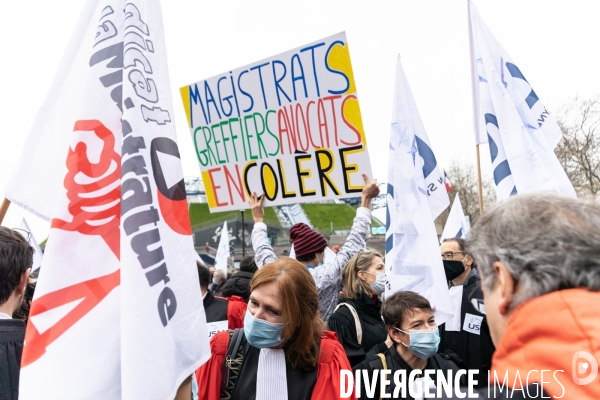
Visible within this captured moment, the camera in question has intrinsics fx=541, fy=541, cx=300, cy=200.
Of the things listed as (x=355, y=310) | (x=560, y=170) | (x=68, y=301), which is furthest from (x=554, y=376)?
(x=560, y=170)

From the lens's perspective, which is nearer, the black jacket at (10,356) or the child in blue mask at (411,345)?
the black jacket at (10,356)

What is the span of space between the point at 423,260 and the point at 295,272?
6.65 feet

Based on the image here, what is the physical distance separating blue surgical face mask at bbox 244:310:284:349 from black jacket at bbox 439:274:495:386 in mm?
2236

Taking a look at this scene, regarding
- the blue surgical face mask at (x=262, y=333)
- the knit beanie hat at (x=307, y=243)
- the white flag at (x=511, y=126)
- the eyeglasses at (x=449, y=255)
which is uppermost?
the white flag at (x=511, y=126)

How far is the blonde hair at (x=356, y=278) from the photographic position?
425 centimetres

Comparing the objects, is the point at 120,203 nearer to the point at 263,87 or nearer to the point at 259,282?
the point at 259,282

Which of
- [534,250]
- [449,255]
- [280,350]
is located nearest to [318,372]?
[280,350]

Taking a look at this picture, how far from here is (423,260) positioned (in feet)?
14.7

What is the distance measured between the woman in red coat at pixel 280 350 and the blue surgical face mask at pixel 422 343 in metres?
0.79

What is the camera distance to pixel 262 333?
8.69ft

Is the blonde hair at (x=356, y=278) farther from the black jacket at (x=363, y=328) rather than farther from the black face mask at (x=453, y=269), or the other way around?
the black face mask at (x=453, y=269)

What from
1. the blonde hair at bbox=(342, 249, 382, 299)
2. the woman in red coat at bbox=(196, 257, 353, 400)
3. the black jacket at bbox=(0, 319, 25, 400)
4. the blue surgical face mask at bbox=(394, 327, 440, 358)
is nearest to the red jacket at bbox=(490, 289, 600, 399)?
the woman in red coat at bbox=(196, 257, 353, 400)

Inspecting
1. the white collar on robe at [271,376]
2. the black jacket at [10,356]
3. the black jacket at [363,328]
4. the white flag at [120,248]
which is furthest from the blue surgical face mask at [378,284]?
the black jacket at [10,356]

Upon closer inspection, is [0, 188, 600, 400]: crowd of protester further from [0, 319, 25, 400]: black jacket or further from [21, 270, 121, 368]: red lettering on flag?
[21, 270, 121, 368]: red lettering on flag
